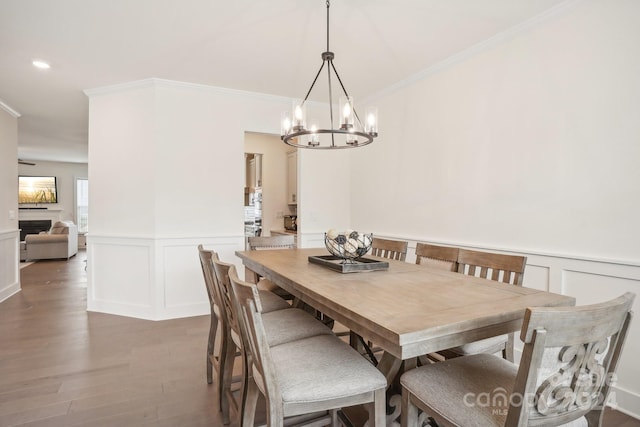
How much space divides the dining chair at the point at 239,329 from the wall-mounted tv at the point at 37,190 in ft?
34.3

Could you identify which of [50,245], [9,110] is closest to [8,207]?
[9,110]

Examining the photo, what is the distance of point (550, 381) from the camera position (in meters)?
0.97

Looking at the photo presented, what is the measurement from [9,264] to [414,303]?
5.48 meters

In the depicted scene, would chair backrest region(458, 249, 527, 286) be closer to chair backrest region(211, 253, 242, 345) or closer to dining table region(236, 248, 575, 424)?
dining table region(236, 248, 575, 424)

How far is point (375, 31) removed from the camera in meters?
2.61

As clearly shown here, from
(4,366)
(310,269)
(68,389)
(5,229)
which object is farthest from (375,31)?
(5,229)

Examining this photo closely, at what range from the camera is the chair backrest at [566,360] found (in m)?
0.89

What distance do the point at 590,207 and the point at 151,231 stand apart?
3807mm

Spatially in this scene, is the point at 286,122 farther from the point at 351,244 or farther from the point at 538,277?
the point at 538,277

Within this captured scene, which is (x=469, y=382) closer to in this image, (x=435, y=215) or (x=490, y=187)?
(x=490, y=187)

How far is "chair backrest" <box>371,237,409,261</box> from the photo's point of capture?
2.71 meters

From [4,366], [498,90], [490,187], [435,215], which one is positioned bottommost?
[4,366]

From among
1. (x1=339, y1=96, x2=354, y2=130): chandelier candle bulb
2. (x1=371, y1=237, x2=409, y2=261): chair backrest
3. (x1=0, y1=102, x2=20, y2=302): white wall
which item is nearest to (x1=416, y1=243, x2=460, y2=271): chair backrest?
(x1=371, y1=237, x2=409, y2=261): chair backrest

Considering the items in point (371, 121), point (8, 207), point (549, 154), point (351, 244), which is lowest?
point (351, 244)
